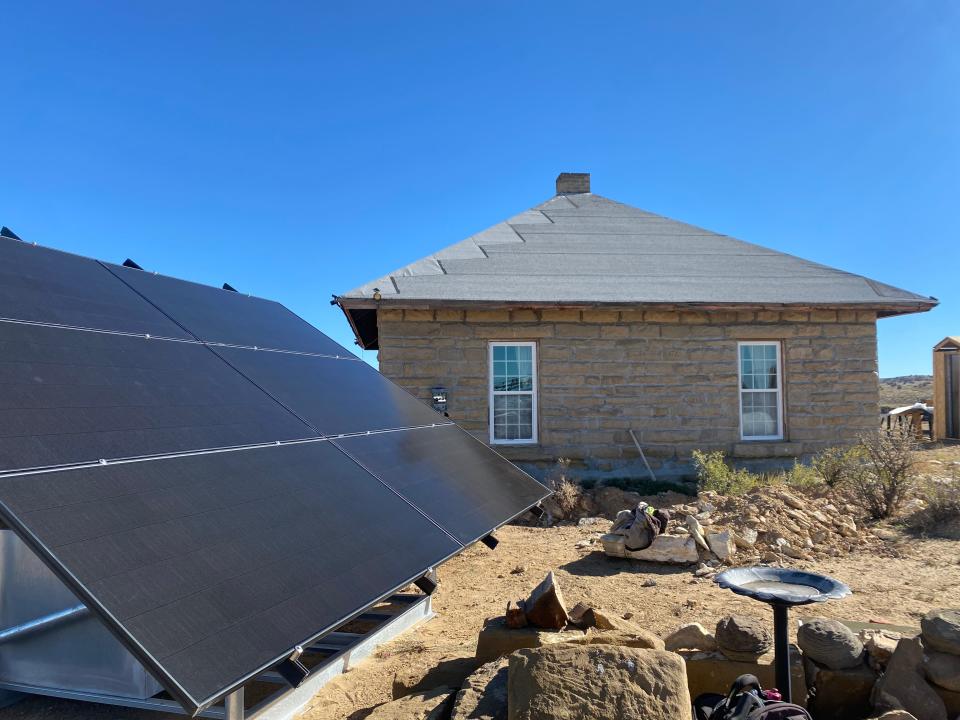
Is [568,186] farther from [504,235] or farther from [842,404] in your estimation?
[842,404]

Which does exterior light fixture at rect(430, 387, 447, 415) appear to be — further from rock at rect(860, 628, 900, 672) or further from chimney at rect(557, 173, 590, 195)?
chimney at rect(557, 173, 590, 195)

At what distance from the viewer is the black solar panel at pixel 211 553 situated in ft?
6.39

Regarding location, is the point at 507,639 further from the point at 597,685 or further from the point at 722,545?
the point at 722,545

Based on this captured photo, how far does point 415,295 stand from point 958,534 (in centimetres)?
878

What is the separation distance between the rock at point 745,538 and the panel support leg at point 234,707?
6.73 metres

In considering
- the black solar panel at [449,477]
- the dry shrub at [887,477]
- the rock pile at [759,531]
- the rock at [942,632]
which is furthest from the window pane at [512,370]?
the rock at [942,632]

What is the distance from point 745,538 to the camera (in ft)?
26.5

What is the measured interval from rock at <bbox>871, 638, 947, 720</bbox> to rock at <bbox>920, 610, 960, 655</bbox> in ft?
0.31

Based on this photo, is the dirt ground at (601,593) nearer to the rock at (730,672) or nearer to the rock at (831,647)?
the rock at (730,672)

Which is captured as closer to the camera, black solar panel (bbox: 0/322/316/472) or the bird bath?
black solar panel (bbox: 0/322/316/472)

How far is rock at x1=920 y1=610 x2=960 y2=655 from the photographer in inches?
153

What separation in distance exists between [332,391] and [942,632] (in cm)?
441

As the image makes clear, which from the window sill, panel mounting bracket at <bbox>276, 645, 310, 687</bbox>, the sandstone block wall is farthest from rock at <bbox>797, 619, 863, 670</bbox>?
the window sill

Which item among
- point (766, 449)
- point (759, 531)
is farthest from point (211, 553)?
point (766, 449)
